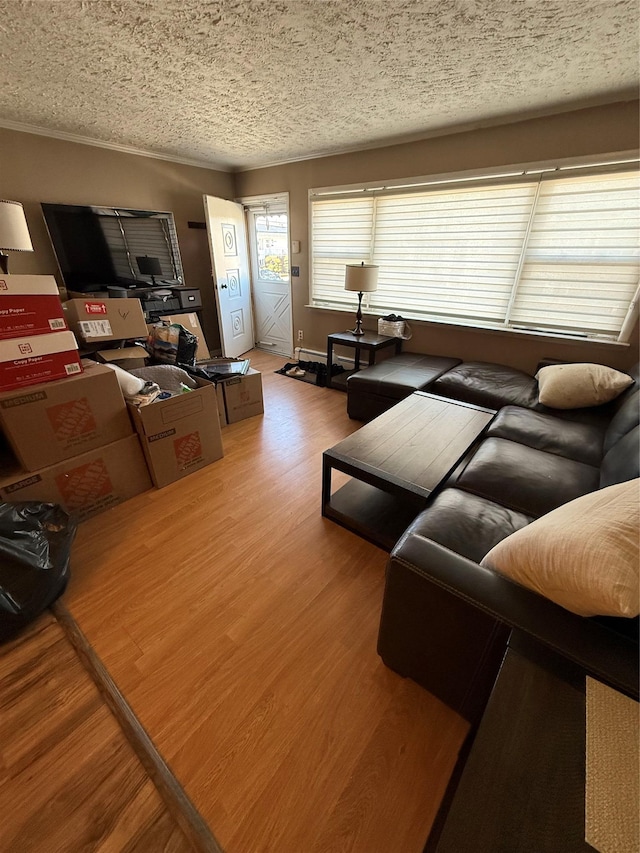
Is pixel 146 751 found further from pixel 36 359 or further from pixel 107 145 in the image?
pixel 107 145

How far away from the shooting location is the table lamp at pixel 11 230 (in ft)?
7.30

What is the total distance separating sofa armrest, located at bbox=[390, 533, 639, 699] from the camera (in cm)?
67

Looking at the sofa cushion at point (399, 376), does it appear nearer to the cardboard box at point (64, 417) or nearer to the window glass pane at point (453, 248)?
the window glass pane at point (453, 248)

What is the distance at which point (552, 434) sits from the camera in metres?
1.88

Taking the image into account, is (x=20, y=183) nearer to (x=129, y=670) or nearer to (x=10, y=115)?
(x=10, y=115)

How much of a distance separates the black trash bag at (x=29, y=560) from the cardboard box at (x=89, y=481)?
0.58ft

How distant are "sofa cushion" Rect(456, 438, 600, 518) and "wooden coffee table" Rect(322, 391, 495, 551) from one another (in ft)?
0.39

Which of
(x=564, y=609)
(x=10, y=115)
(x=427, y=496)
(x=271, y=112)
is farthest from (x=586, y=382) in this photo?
(x=10, y=115)

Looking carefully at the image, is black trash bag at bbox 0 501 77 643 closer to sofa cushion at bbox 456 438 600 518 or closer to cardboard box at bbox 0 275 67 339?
cardboard box at bbox 0 275 67 339

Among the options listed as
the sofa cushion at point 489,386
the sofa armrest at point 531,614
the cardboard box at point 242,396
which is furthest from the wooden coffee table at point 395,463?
the cardboard box at point 242,396

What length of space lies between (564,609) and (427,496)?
0.69m

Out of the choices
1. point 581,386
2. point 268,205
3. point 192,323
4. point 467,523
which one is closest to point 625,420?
point 581,386

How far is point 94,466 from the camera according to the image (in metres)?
1.85

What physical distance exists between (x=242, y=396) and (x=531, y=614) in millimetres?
2601
